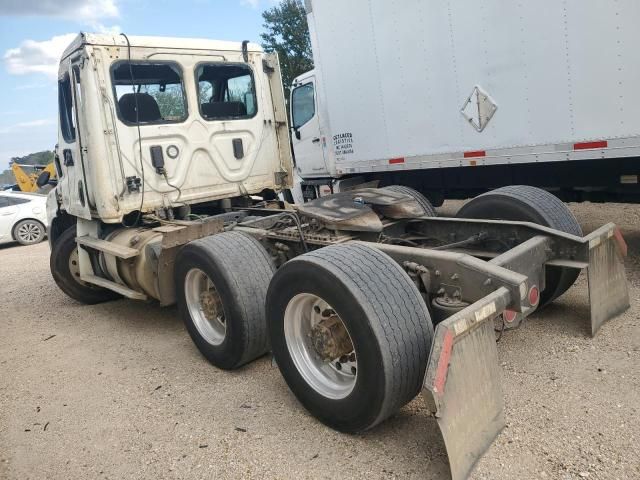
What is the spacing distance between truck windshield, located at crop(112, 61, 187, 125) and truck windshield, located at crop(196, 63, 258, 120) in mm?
232

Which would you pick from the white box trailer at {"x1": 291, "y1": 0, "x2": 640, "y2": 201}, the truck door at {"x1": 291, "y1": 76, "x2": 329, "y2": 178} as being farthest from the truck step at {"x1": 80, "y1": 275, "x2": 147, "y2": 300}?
the truck door at {"x1": 291, "y1": 76, "x2": 329, "y2": 178}

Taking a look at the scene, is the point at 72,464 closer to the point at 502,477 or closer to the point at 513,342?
the point at 502,477

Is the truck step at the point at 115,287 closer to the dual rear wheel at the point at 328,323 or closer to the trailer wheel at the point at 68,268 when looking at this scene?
the trailer wheel at the point at 68,268

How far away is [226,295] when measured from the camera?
145 inches

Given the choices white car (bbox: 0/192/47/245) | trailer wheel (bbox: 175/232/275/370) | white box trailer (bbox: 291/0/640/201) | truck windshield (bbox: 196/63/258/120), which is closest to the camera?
trailer wheel (bbox: 175/232/275/370)

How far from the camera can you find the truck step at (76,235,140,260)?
4655mm

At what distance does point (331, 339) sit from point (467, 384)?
82cm

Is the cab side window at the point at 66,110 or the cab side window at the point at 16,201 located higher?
the cab side window at the point at 66,110

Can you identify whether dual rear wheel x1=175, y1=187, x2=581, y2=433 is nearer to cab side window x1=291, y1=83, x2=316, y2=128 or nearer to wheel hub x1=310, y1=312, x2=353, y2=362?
wheel hub x1=310, y1=312, x2=353, y2=362

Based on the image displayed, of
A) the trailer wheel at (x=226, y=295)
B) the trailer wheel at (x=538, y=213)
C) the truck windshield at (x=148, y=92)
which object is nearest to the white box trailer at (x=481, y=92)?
the trailer wheel at (x=538, y=213)

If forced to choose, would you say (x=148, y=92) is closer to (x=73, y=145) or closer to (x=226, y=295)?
(x=73, y=145)

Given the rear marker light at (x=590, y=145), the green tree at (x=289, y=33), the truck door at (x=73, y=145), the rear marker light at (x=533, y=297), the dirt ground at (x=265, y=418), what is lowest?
the dirt ground at (x=265, y=418)

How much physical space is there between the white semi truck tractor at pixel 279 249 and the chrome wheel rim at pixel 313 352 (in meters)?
0.01

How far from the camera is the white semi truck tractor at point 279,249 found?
8.60 ft
